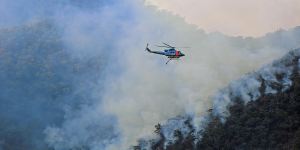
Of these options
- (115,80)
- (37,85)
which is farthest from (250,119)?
(37,85)

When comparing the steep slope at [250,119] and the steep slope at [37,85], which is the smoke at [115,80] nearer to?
the steep slope at [37,85]

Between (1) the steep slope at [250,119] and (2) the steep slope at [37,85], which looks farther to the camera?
(2) the steep slope at [37,85]

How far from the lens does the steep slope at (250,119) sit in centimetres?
13200

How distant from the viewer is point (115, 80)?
18275cm

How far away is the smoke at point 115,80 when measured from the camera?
529 ft

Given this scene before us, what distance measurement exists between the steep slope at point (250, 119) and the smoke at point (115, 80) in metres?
5.39

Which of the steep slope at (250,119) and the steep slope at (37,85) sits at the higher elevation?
the steep slope at (37,85)

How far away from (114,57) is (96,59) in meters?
5.49

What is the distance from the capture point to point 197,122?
144000 millimetres


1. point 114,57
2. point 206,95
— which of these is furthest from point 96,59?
point 206,95

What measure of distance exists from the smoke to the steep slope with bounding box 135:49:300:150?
5.39 m

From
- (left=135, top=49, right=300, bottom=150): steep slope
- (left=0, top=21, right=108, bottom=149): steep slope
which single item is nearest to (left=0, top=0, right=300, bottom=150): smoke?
(left=0, top=21, right=108, bottom=149): steep slope

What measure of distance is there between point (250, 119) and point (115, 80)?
55311mm

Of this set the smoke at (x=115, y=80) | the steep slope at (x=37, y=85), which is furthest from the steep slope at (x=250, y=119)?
the steep slope at (x=37, y=85)
